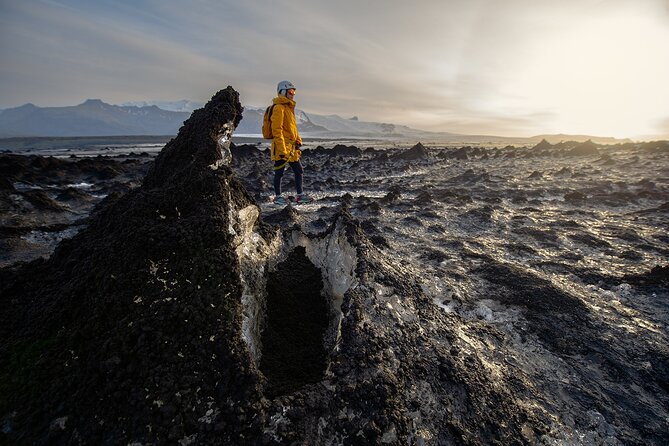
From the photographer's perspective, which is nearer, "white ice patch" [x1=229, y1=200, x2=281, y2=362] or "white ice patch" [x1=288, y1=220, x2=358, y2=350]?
"white ice patch" [x1=229, y1=200, x2=281, y2=362]

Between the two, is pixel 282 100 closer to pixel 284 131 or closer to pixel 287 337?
pixel 284 131

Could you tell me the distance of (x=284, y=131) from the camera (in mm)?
8688

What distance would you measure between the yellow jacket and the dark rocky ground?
4596mm

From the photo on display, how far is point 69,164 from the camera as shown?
589 inches

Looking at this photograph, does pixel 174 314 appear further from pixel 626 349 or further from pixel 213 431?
pixel 626 349

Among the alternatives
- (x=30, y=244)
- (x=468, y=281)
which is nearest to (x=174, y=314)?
(x=468, y=281)

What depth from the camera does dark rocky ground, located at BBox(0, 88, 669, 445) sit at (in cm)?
167

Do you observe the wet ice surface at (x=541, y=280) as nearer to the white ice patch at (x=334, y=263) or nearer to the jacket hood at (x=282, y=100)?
the white ice patch at (x=334, y=263)

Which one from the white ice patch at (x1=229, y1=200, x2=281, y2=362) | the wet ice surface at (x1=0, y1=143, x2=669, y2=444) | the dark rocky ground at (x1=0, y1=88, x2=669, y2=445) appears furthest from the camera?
the wet ice surface at (x1=0, y1=143, x2=669, y2=444)

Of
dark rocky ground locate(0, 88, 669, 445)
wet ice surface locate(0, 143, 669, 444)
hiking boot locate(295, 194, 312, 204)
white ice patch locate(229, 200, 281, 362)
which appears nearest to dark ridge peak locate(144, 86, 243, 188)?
dark rocky ground locate(0, 88, 669, 445)

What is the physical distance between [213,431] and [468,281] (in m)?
3.78

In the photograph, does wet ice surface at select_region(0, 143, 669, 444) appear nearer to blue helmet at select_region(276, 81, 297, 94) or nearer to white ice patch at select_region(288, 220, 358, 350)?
white ice patch at select_region(288, 220, 358, 350)

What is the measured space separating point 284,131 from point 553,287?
681 centimetres

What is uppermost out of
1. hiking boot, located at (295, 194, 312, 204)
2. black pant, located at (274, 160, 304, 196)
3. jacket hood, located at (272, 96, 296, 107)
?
jacket hood, located at (272, 96, 296, 107)
